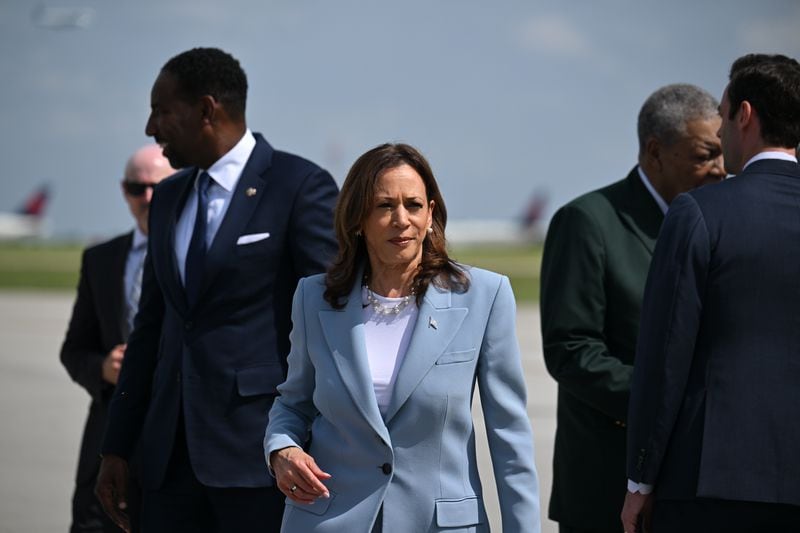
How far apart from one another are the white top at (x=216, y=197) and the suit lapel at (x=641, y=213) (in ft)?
4.43

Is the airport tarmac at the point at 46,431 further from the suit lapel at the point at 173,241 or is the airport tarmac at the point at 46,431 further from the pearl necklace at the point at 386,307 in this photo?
the pearl necklace at the point at 386,307

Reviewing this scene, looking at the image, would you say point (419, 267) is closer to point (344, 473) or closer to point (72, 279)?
point (344, 473)

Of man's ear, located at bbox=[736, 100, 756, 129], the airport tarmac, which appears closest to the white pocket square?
man's ear, located at bbox=[736, 100, 756, 129]

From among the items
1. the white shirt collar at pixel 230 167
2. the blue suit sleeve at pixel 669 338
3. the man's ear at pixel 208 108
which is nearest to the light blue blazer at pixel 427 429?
the blue suit sleeve at pixel 669 338

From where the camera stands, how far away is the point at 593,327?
412 centimetres

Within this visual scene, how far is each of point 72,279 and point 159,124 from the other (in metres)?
46.2

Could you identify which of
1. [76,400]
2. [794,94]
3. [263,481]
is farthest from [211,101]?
[76,400]

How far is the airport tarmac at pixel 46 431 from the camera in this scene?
312 inches

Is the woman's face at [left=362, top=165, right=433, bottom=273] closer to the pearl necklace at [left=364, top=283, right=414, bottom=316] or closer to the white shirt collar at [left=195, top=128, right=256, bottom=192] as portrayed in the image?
the pearl necklace at [left=364, top=283, right=414, bottom=316]

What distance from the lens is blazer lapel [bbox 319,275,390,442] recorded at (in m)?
2.99

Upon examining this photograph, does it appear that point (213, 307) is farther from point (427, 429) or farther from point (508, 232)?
point (508, 232)

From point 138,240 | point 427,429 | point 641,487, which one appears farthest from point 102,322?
point 641,487

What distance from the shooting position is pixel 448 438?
3027mm

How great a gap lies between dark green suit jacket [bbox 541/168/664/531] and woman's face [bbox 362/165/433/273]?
45.1 inches
